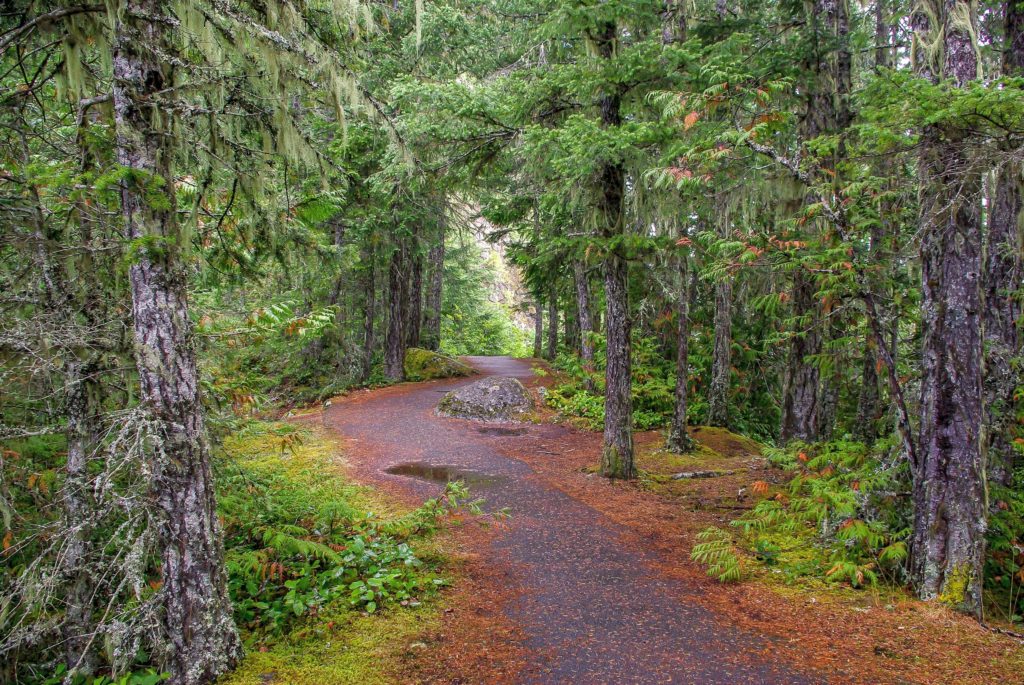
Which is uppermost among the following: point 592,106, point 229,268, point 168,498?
point 592,106

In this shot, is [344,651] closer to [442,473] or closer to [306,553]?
[306,553]

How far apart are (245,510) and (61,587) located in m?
1.56

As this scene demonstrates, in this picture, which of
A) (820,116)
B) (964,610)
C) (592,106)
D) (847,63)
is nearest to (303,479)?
(592,106)

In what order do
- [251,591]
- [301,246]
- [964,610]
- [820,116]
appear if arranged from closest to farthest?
[964,610]
[251,591]
[301,246]
[820,116]

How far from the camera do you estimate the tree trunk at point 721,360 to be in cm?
1362

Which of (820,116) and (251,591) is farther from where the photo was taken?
(820,116)

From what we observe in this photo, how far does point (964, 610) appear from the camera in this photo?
4.79 meters

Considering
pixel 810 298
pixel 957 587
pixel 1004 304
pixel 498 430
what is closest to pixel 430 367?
pixel 498 430

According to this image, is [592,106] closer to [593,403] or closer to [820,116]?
[820,116]

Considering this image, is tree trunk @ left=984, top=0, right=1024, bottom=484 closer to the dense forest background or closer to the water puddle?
the dense forest background

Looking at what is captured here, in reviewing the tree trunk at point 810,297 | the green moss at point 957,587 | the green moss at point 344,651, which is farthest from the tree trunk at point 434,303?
the green moss at point 957,587

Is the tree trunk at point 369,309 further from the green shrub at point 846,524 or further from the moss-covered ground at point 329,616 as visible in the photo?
the green shrub at point 846,524

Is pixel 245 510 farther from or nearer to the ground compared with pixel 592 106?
nearer to the ground

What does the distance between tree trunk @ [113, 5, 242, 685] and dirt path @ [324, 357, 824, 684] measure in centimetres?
230
